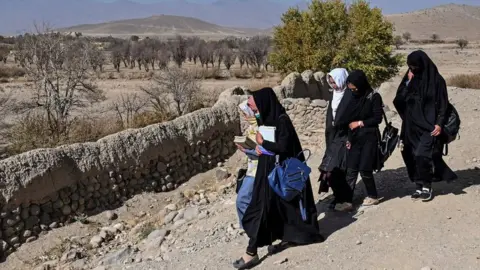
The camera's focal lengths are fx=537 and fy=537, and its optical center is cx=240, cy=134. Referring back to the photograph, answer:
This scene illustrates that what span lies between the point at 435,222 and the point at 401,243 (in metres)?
0.54

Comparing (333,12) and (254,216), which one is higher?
(333,12)

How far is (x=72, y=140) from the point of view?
32.1 feet

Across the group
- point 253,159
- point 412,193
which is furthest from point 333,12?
point 253,159

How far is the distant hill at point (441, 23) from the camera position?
91412 millimetres

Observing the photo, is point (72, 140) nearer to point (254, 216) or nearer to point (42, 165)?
point (42, 165)

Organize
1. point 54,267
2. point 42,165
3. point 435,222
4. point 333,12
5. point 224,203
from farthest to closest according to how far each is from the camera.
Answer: point 333,12 < point 224,203 < point 42,165 < point 54,267 < point 435,222

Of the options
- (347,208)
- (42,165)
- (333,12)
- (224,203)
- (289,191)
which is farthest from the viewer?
(333,12)

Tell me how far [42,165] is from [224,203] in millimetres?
2551

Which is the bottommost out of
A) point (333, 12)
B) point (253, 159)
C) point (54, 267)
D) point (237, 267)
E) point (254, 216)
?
point (54, 267)

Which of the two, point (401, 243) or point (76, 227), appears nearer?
point (401, 243)

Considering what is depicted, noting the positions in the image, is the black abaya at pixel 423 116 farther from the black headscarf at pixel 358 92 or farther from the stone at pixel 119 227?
the stone at pixel 119 227

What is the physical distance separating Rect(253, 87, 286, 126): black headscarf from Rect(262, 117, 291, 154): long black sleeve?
2.3 inches

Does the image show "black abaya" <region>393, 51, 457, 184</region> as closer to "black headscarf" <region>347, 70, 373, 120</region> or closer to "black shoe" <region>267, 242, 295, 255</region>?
"black headscarf" <region>347, 70, 373, 120</region>

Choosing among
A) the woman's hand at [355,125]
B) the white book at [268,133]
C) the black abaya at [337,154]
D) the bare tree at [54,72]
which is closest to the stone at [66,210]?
the black abaya at [337,154]
